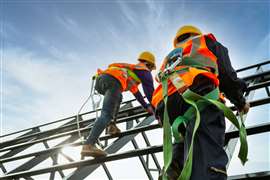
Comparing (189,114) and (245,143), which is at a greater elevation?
(189,114)

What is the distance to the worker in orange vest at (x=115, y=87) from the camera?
8.87 ft

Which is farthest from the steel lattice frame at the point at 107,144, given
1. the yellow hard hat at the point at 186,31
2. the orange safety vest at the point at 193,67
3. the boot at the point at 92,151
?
the yellow hard hat at the point at 186,31

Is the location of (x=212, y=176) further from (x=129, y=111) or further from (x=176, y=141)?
(x=129, y=111)

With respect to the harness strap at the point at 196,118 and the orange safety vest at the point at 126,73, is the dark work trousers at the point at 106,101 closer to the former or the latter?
the orange safety vest at the point at 126,73

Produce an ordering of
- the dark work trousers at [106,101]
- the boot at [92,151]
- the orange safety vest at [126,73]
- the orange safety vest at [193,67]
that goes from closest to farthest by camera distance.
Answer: the orange safety vest at [193,67] → the boot at [92,151] → the dark work trousers at [106,101] → the orange safety vest at [126,73]

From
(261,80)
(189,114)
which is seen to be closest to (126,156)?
(189,114)

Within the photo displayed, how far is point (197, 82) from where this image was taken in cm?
169

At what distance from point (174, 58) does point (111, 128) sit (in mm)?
1390

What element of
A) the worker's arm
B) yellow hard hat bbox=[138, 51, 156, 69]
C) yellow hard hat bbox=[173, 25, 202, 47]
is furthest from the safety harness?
yellow hard hat bbox=[138, 51, 156, 69]

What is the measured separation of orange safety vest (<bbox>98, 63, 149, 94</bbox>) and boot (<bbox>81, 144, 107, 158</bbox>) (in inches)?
31.4

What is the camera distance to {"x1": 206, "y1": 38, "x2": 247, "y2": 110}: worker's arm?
5.93 ft

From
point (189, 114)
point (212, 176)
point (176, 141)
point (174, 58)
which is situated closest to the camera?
point (212, 176)

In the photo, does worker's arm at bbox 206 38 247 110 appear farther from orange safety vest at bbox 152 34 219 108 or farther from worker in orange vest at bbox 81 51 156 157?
worker in orange vest at bbox 81 51 156 157

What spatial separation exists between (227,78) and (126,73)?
151 cm
